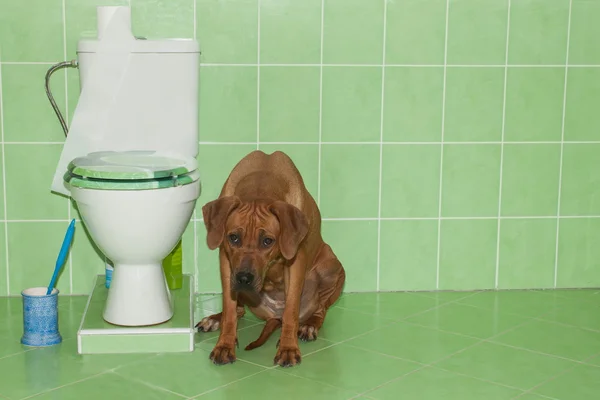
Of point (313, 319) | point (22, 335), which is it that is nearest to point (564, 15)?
point (313, 319)

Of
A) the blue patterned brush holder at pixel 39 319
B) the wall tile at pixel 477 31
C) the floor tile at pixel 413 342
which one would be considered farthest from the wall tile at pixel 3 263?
the wall tile at pixel 477 31

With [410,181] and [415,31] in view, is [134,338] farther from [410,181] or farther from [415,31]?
[415,31]

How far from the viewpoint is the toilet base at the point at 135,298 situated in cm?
297

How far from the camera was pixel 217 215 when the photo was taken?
2.72m

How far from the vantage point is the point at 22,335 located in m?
3.04

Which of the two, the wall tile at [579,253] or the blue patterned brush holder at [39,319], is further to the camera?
the wall tile at [579,253]

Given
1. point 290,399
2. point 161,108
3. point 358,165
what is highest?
point 161,108

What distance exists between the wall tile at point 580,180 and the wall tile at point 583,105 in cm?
6

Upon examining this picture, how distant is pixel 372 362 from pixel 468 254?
1042mm

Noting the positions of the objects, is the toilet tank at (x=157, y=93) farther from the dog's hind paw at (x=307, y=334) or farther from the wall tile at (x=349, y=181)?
the dog's hind paw at (x=307, y=334)

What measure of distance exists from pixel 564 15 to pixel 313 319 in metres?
1.65

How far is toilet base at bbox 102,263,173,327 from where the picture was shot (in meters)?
2.97

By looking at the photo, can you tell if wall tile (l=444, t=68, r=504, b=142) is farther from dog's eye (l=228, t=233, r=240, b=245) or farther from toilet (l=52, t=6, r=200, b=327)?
dog's eye (l=228, t=233, r=240, b=245)

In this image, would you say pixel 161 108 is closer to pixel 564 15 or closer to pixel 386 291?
pixel 386 291
